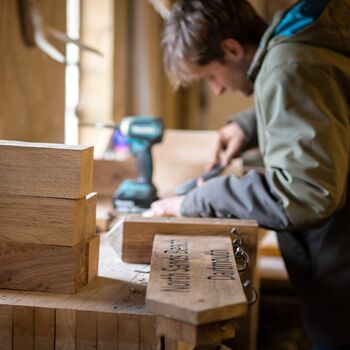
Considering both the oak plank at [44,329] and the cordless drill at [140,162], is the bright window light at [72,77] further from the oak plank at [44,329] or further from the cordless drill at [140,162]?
the oak plank at [44,329]

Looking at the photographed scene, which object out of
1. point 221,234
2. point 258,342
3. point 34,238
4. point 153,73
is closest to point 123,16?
point 153,73

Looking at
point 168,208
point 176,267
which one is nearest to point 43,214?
point 176,267

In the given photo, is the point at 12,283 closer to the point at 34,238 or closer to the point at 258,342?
the point at 34,238

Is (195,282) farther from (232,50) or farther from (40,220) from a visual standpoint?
(232,50)

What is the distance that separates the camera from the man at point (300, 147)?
1.64 m

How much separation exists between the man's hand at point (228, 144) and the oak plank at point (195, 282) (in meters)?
1.17

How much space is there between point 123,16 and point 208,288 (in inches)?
108

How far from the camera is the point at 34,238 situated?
1275 millimetres

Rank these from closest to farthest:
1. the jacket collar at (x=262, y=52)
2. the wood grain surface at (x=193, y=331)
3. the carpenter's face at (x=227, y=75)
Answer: the wood grain surface at (x=193, y=331), the jacket collar at (x=262, y=52), the carpenter's face at (x=227, y=75)

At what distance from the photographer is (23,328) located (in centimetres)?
121

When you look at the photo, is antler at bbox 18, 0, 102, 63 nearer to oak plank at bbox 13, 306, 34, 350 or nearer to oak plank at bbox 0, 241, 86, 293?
oak plank at bbox 0, 241, 86, 293

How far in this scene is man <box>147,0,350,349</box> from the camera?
5.39ft

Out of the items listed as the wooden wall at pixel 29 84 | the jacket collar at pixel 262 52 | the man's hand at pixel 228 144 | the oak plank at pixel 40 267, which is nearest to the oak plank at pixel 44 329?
the oak plank at pixel 40 267

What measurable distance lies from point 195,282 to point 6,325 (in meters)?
0.35
